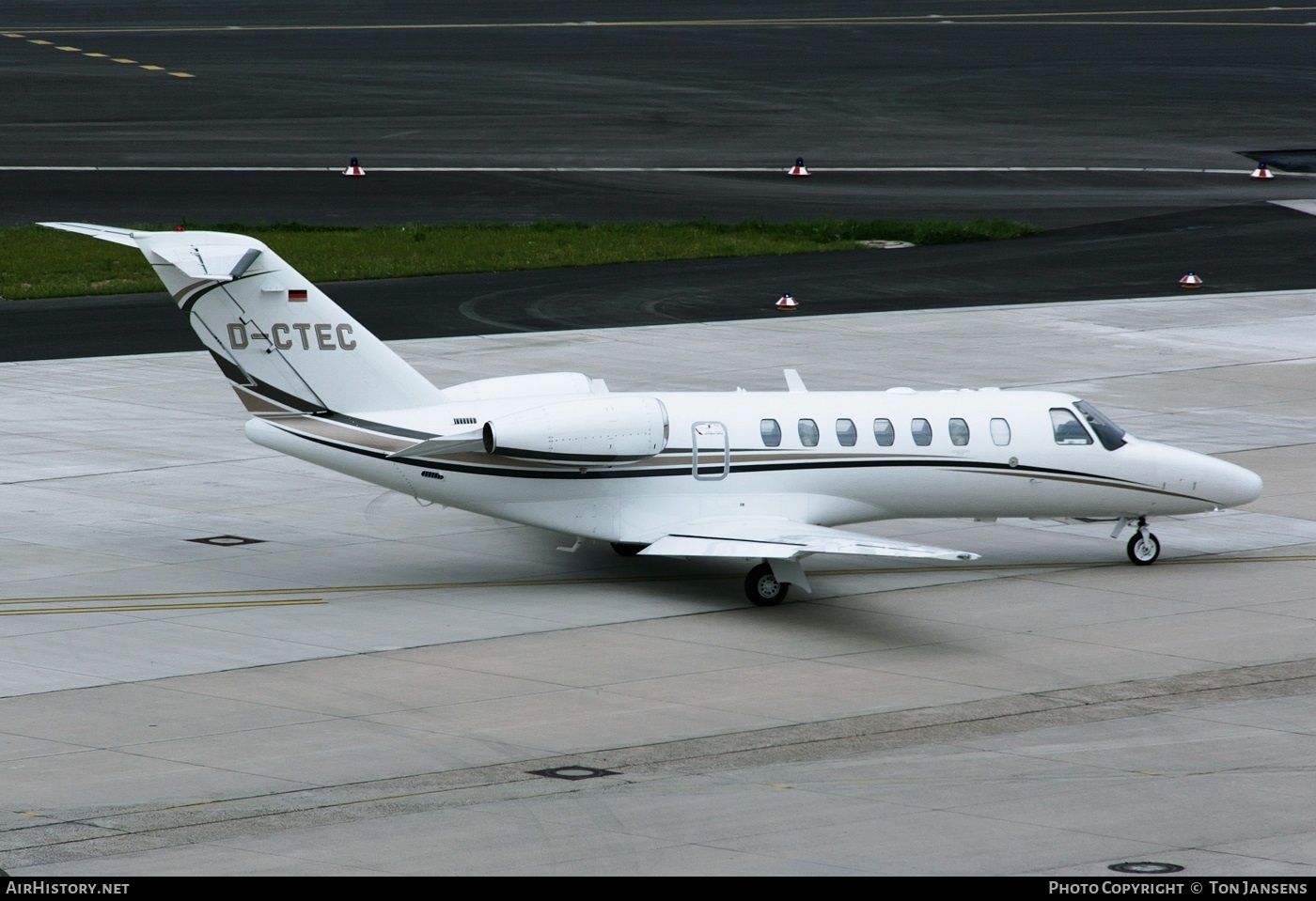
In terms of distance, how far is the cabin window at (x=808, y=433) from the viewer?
80.5 ft

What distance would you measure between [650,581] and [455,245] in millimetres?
26680

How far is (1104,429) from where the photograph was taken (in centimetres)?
2608

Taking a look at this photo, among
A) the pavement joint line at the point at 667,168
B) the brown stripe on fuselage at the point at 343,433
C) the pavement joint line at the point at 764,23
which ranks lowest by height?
the brown stripe on fuselage at the point at 343,433

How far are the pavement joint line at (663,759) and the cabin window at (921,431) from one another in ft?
17.8

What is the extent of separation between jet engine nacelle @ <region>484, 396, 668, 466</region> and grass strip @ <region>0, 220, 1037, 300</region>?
2370cm

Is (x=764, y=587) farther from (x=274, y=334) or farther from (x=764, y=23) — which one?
(x=764, y=23)

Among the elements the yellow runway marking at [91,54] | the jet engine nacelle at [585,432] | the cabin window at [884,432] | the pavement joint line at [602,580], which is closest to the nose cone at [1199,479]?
the pavement joint line at [602,580]

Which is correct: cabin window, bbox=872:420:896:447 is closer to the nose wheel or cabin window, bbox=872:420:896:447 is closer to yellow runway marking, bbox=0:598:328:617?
the nose wheel

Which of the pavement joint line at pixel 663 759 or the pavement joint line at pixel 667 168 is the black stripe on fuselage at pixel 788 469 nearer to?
the pavement joint line at pixel 663 759

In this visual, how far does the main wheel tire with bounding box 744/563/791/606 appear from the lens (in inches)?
931

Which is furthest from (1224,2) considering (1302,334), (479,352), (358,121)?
(479,352)

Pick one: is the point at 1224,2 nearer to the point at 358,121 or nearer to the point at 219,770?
the point at 358,121

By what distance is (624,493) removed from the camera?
78.5ft

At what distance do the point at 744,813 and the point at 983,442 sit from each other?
1056cm
